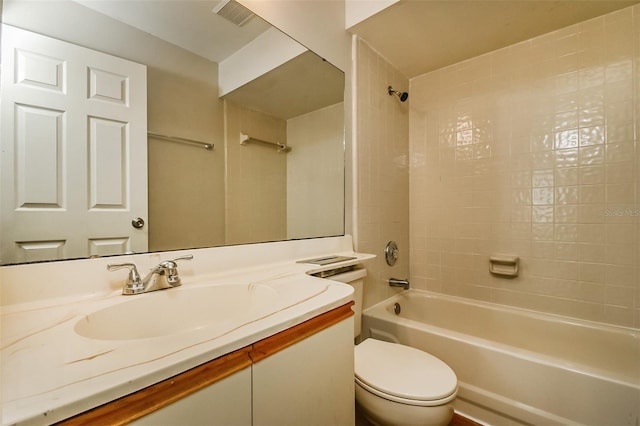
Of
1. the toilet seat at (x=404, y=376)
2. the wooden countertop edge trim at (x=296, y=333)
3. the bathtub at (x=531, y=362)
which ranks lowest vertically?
the bathtub at (x=531, y=362)

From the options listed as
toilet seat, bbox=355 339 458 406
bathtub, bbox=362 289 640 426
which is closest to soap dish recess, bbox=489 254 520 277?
bathtub, bbox=362 289 640 426

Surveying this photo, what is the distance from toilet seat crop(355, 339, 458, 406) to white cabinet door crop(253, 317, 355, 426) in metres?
0.23

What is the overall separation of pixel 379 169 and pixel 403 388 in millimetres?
1306

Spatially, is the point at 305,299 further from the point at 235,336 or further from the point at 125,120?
the point at 125,120

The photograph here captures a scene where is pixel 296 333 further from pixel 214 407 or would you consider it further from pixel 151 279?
pixel 151 279

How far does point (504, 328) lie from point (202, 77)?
2.21m

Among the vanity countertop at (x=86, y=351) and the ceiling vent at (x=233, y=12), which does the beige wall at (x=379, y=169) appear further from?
the vanity countertop at (x=86, y=351)

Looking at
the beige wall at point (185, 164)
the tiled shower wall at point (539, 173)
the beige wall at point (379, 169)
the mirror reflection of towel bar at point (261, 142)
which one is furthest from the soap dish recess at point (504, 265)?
the beige wall at point (185, 164)

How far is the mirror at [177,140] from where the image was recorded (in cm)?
70

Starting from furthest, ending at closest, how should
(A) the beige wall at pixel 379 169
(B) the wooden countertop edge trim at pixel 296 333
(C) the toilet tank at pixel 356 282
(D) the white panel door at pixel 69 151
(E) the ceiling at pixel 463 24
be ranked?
(A) the beige wall at pixel 379 169, (E) the ceiling at pixel 463 24, (C) the toilet tank at pixel 356 282, (D) the white panel door at pixel 69 151, (B) the wooden countertop edge trim at pixel 296 333

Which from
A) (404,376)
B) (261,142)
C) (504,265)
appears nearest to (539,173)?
(504,265)

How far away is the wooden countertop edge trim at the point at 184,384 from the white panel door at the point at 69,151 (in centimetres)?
57

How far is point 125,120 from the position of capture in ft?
2.81

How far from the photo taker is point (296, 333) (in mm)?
621
